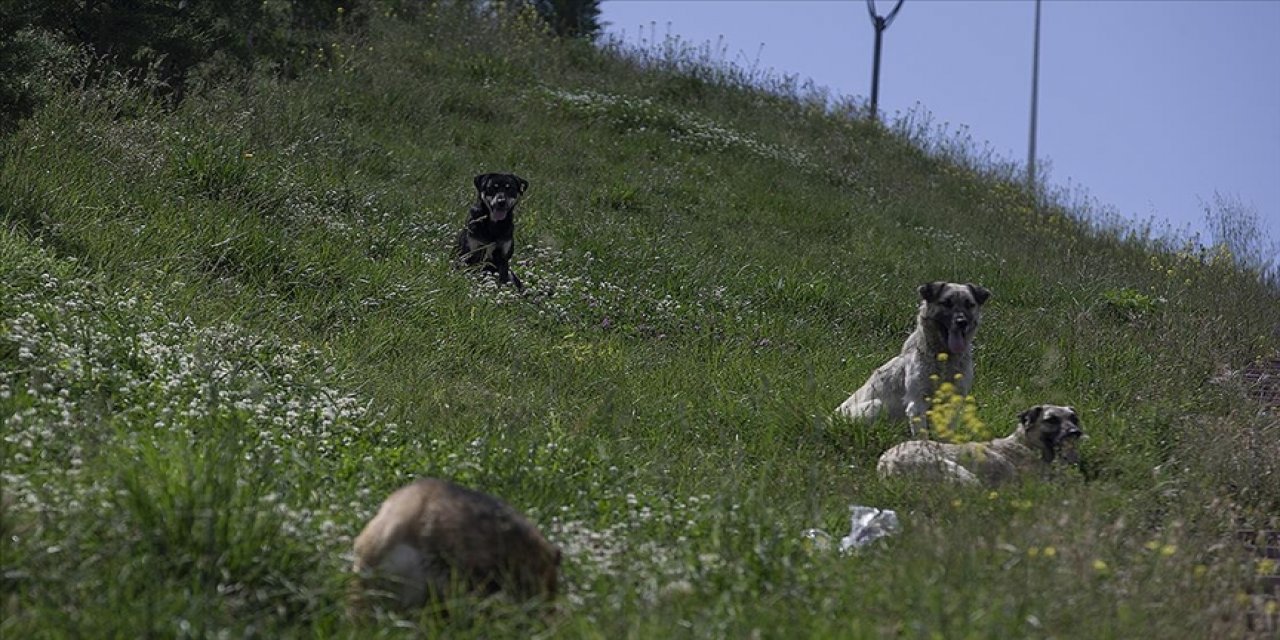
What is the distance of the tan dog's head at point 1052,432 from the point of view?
773cm

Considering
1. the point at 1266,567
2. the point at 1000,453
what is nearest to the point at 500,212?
the point at 1000,453

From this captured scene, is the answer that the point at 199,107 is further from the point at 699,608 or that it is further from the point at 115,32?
the point at 699,608

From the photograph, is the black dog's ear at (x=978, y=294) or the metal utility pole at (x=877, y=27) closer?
the black dog's ear at (x=978, y=294)

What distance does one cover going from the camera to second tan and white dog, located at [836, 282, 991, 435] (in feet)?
28.5

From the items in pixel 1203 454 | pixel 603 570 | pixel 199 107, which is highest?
pixel 199 107

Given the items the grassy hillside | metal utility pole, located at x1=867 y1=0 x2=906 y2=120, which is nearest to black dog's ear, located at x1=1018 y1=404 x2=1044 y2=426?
the grassy hillside

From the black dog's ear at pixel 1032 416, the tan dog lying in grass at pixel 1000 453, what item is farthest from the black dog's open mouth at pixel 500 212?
the black dog's ear at pixel 1032 416

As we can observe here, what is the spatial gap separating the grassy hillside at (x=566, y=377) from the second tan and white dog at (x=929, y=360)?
1.24 ft

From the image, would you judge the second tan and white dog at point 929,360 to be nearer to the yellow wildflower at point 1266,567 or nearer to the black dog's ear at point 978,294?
the black dog's ear at point 978,294

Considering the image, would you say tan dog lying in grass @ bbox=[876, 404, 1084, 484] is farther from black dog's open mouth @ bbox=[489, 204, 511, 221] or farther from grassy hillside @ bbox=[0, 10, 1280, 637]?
black dog's open mouth @ bbox=[489, 204, 511, 221]

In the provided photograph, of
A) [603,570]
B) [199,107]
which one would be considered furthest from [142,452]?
[199,107]

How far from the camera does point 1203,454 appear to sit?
7582mm

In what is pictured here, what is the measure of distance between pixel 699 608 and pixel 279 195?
7.82m

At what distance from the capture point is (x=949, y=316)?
8.73m
